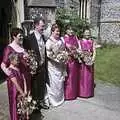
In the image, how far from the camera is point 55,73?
7.53 metres

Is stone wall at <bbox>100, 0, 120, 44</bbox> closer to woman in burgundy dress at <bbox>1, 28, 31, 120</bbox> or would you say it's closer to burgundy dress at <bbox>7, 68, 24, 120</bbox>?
woman in burgundy dress at <bbox>1, 28, 31, 120</bbox>

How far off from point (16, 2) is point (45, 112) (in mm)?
3779

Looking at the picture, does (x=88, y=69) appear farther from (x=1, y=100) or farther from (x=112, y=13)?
(x=112, y=13)

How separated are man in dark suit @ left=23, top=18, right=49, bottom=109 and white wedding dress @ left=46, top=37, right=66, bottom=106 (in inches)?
4.9

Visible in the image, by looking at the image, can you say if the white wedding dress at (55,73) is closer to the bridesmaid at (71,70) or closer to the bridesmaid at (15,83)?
the bridesmaid at (71,70)

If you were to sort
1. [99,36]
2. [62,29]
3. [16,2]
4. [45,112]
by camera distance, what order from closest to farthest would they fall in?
[45,112]
[16,2]
[62,29]
[99,36]

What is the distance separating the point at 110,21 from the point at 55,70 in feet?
43.9

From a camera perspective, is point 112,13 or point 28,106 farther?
point 112,13

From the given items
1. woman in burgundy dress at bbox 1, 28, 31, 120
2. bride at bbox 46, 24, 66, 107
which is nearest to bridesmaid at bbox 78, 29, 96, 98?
bride at bbox 46, 24, 66, 107

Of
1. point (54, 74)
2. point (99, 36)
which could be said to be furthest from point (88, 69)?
point (99, 36)

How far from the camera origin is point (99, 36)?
2000 cm

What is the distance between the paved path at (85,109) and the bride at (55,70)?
0.24 m

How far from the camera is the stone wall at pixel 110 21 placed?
2011cm

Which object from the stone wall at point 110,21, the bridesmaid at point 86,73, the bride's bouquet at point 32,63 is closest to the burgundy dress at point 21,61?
the bride's bouquet at point 32,63
